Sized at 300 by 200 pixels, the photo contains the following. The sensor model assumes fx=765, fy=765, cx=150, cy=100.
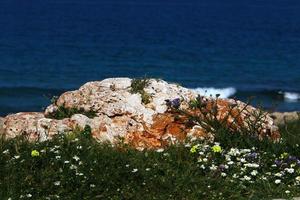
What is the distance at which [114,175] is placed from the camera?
29.1 feet

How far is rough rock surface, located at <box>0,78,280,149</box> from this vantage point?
1114 cm

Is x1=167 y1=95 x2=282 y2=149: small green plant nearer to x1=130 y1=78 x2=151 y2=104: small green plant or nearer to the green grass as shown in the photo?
x1=130 y1=78 x2=151 y2=104: small green plant

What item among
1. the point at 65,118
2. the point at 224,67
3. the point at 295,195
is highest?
the point at 224,67

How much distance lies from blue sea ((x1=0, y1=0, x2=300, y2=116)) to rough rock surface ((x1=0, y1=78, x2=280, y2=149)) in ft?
60.5

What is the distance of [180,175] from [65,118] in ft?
10.3

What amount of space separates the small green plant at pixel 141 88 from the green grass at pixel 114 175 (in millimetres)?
1595

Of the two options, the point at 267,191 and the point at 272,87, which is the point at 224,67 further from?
the point at 267,191

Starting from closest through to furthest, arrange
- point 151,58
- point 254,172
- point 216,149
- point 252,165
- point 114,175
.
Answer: point 114,175 < point 254,172 < point 252,165 < point 216,149 < point 151,58

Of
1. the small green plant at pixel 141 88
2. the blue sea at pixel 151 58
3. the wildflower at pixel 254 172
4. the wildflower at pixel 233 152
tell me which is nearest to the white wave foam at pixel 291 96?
the blue sea at pixel 151 58

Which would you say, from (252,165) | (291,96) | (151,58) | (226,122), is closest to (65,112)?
(226,122)

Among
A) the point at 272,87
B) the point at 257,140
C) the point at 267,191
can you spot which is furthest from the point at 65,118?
the point at 272,87

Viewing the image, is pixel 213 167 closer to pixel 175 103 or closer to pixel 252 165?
pixel 252 165

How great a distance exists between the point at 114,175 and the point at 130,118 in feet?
8.35

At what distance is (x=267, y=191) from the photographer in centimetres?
870
